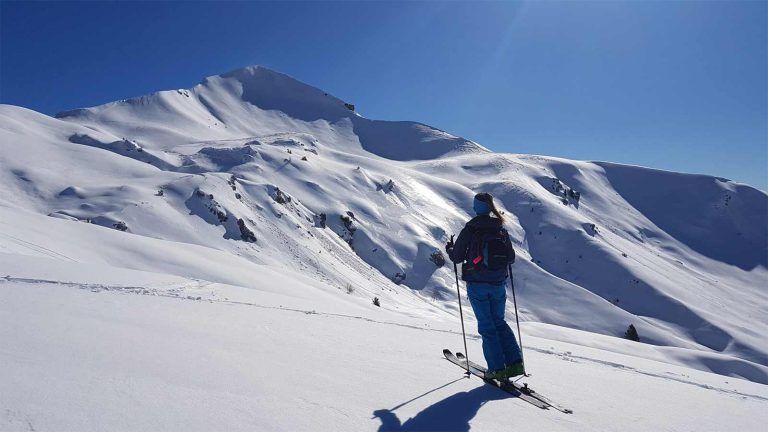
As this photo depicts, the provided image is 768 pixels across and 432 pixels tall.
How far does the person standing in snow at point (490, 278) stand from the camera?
5637 mm

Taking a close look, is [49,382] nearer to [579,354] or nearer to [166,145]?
[579,354]

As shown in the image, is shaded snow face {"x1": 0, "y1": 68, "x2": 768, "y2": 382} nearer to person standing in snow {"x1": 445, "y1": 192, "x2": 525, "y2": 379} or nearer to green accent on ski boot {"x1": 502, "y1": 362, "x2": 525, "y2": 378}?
person standing in snow {"x1": 445, "y1": 192, "x2": 525, "y2": 379}

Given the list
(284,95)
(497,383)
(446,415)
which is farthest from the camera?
(284,95)

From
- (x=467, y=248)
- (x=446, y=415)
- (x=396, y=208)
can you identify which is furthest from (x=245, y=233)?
(x=446, y=415)

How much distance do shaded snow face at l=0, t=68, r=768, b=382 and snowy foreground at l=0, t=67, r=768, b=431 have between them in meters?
0.31

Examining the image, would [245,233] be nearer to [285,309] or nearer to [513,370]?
[285,309]

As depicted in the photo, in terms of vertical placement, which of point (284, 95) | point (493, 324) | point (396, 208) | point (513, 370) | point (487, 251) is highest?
point (284, 95)

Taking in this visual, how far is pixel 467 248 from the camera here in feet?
19.2

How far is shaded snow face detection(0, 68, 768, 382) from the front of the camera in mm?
35344

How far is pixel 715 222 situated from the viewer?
322 feet

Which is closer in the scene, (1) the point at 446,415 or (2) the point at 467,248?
(1) the point at 446,415

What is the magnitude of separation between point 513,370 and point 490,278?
108 cm

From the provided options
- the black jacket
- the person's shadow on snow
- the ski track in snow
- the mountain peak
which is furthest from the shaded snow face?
the person's shadow on snow

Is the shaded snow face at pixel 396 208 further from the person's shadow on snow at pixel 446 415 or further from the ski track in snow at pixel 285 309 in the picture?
the person's shadow on snow at pixel 446 415
